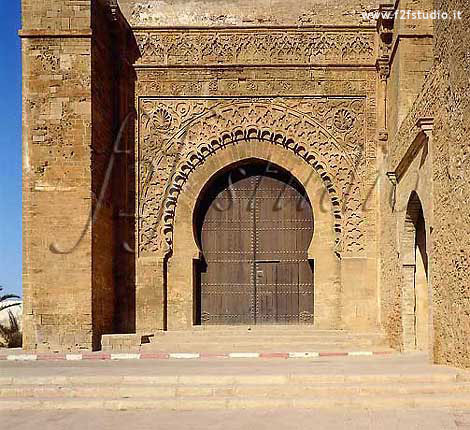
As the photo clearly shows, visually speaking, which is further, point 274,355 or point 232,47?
point 232,47

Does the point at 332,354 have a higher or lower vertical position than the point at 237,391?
lower

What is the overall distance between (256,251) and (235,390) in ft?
20.4

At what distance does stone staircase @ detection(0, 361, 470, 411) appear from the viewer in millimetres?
6520

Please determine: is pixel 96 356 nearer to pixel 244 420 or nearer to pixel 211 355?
pixel 211 355

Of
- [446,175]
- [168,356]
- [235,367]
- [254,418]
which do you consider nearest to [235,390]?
[254,418]

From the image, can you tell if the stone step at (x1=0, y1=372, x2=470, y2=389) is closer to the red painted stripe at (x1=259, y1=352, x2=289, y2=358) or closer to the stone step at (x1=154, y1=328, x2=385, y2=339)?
the red painted stripe at (x1=259, y1=352, x2=289, y2=358)

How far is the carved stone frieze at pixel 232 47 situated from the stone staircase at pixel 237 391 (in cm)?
654

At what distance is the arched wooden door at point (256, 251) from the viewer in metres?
13.0

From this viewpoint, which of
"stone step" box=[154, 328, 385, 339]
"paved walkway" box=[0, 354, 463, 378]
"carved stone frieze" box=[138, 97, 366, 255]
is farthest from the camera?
"carved stone frieze" box=[138, 97, 366, 255]

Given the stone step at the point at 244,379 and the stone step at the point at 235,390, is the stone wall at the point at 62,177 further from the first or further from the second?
the stone step at the point at 235,390

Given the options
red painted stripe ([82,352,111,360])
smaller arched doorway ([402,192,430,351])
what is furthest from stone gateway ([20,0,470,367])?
smaller arched doorway ([402,192,430,351])

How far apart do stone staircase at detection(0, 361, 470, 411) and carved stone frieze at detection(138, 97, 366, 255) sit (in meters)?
5.45

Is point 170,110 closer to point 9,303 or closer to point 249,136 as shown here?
point 249,136

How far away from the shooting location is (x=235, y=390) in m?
6.90
